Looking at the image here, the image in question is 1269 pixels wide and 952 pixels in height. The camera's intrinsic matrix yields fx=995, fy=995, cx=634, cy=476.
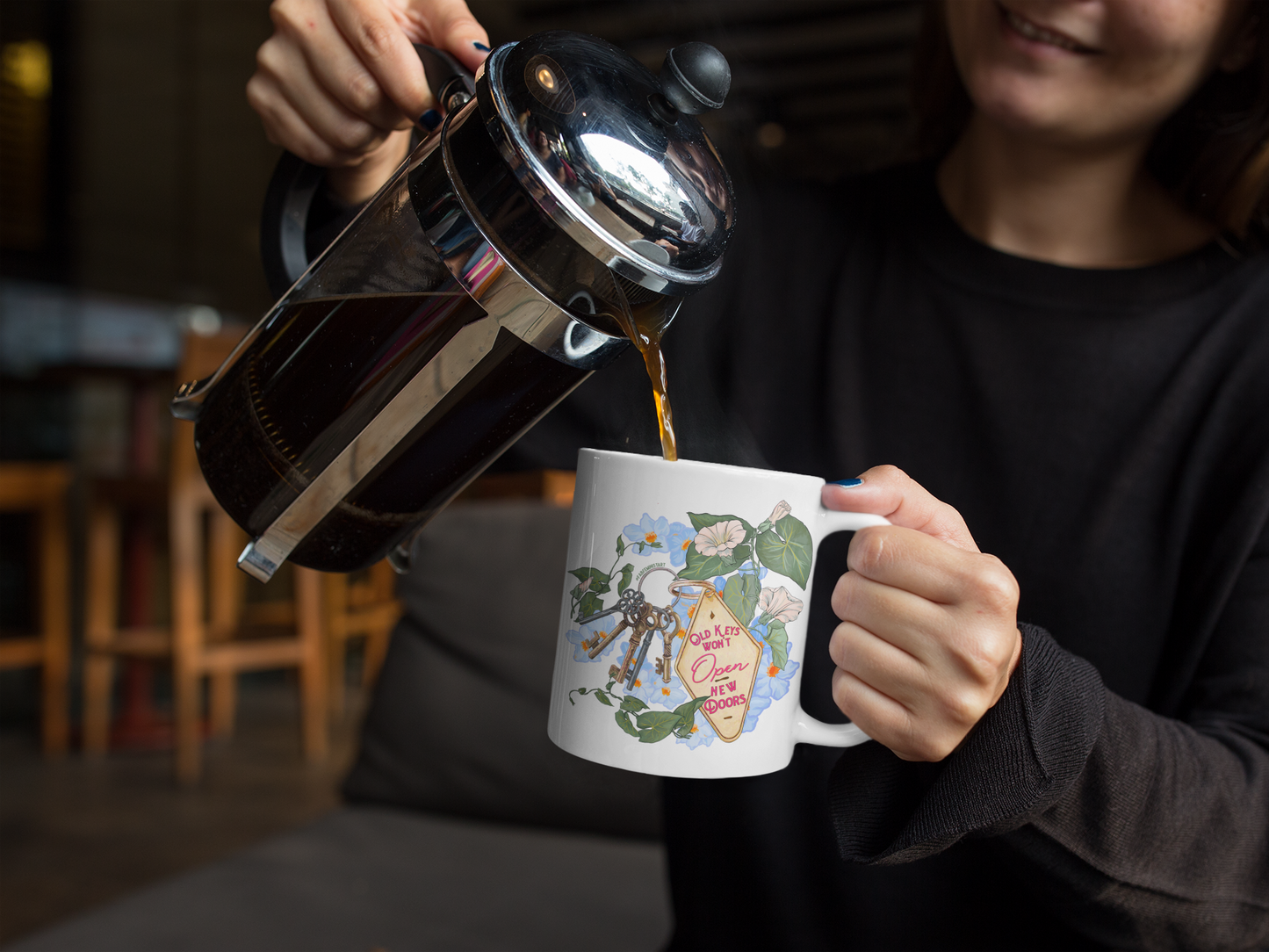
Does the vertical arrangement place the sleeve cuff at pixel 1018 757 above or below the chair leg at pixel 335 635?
above

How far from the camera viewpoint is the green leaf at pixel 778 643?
19.0 inches

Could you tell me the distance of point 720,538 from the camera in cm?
47

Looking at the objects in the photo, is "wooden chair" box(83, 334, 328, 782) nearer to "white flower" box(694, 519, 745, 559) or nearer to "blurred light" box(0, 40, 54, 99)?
"blurred light" box(0, 40, 54, 99)

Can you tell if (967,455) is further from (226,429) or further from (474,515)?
(474,515)

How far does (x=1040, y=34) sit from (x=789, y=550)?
432 millimetres

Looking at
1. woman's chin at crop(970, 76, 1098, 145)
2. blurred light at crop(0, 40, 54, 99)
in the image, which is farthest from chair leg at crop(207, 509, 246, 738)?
woman's chin at crop(970, 76, 1098, 145)

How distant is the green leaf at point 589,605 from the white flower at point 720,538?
0.06m

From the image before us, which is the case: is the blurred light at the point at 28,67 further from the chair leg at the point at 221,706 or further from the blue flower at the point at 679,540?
the blue flower at the point at 679,540

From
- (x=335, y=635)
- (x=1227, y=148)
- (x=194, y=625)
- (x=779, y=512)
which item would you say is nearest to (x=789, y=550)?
(x=779, y=512)

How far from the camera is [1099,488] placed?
0.71m

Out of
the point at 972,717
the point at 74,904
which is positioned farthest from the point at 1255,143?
the point at 74,904

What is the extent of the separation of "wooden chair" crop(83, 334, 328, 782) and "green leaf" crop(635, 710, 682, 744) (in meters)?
2.18

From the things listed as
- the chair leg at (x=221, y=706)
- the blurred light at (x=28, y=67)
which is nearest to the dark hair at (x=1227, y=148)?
the chair leg at (x=221, y=706)

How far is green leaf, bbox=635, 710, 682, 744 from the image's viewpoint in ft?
1.55
